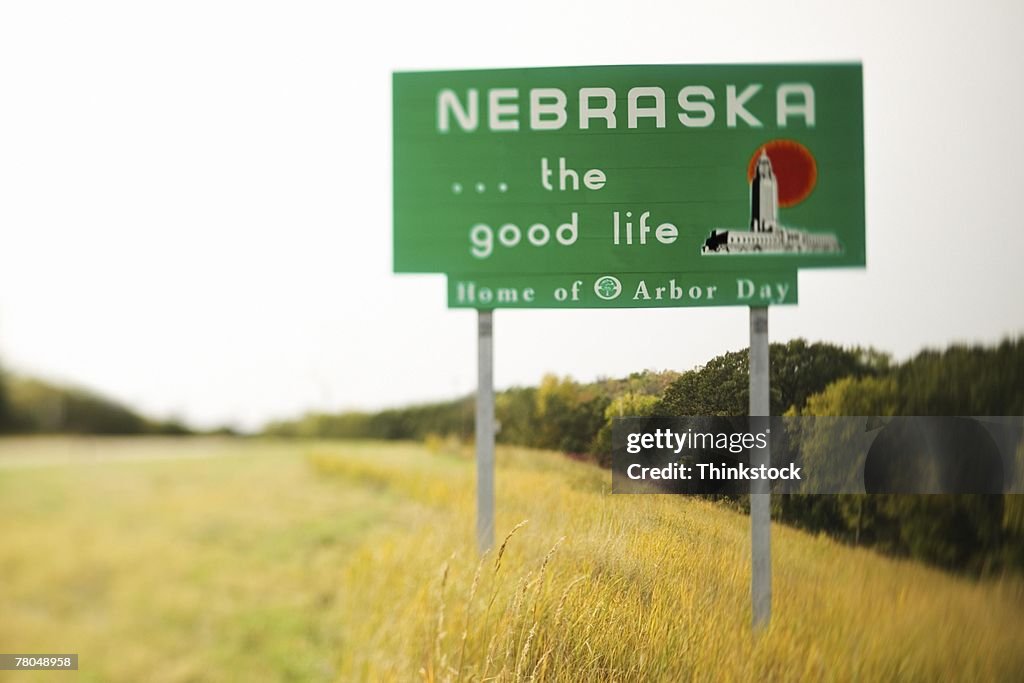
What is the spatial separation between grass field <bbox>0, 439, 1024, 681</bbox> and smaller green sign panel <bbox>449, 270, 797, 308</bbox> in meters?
0.90

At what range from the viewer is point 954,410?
8.07ft

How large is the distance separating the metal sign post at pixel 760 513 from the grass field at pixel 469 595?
64 mm

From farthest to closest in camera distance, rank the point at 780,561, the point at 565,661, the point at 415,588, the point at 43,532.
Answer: the point at 43,532 → the point at 415,588 → the point at 780,561 → the point at 565,661

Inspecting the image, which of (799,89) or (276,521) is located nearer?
(799,89)

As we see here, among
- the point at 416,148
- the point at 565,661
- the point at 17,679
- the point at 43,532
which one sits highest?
the point at 416,148

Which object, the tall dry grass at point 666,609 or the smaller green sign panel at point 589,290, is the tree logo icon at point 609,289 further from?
the tall dry grass at point 666,609

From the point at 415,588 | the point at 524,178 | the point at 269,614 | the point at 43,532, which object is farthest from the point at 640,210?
the point at 43,532

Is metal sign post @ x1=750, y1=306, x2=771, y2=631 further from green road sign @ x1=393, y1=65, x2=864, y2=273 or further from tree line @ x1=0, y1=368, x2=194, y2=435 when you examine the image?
tree line @ x1=0, y1=368, x2=194, y2=435

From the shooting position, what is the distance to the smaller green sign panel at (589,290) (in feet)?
7.80

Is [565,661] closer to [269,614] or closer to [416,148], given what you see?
[269,614]

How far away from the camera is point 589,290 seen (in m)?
2.41

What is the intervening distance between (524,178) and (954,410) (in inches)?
100

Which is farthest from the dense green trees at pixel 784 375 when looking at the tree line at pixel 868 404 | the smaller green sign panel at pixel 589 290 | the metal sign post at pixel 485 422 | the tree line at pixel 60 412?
the tree line at pixel 60 412

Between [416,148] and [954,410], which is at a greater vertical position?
[416,148]
